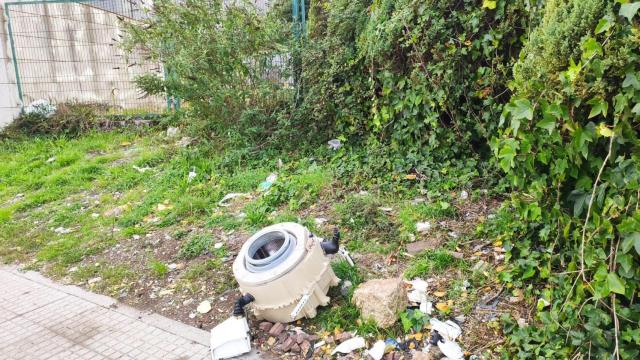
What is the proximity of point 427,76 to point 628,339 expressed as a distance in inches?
118

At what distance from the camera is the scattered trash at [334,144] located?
5.59 meters

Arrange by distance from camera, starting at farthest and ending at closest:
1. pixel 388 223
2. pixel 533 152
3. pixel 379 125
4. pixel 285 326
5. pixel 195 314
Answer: pixel 379 125, pixel 388 223, pixel 195 314, pixel 285 326, pixel 533 152

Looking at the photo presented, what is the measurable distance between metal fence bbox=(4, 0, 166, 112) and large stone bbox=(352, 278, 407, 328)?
21.9 feet

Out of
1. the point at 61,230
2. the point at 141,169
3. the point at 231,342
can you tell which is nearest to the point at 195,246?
the point at 231,342

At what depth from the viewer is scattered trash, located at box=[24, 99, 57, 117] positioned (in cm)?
840

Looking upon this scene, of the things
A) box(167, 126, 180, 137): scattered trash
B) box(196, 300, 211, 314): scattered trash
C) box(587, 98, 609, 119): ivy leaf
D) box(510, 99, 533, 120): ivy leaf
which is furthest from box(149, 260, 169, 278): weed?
box(167, 126, 180, 137): scattered trash

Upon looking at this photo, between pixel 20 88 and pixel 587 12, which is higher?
pixel 587 12

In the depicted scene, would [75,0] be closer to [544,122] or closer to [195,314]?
[195,314]

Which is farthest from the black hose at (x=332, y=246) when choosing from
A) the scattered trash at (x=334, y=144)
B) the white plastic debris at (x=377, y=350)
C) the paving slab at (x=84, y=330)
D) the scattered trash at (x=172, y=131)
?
the scattered trash at (x=172, y=131)

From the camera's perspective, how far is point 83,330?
10.5 ft

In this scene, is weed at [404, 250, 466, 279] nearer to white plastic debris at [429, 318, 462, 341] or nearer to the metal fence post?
white plastic debris at [429, 318, 462, 341]

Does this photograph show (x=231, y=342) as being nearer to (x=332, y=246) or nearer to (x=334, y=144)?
(x=332, y=246)

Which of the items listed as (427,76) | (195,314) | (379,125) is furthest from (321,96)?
(195,314)

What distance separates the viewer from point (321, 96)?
5699mm
